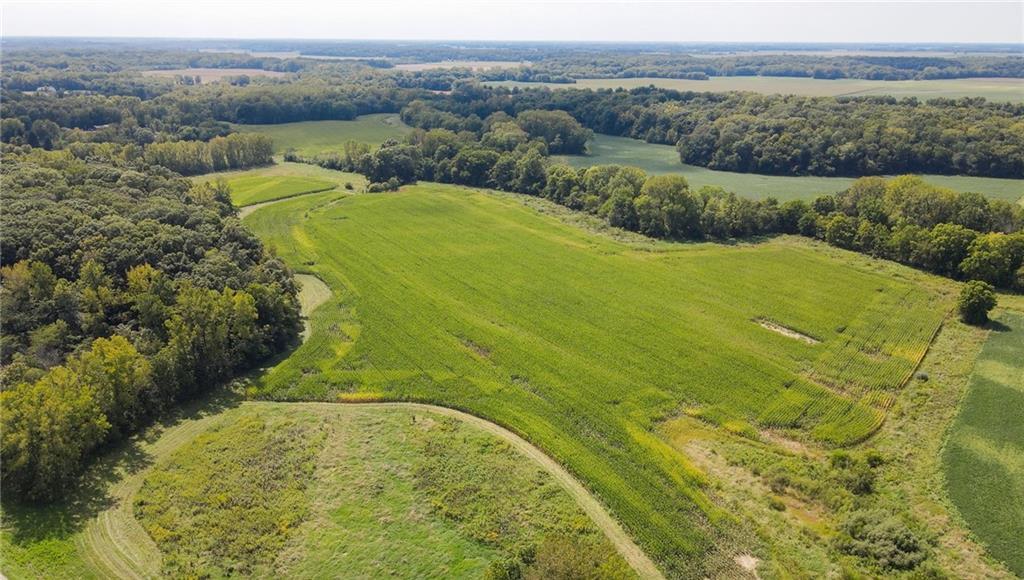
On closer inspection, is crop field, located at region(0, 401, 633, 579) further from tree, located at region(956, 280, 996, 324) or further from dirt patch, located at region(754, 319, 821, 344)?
tree, located at region(956, 280, 996, 324)

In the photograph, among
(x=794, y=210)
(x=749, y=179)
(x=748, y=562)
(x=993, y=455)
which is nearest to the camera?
(x=748, y=562)

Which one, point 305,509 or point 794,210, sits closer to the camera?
point 305,509

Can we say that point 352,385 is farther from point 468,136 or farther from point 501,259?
point 468,136

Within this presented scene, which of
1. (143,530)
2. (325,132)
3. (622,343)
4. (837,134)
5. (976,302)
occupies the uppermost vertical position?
(837,134)

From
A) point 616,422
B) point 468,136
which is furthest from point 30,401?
point 468,136

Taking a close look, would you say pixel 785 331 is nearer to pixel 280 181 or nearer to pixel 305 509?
pixel 305 509

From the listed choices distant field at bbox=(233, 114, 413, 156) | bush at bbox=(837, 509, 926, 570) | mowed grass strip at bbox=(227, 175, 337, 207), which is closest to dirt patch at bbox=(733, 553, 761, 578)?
bush at bbox=(837, 509, 926, 570)

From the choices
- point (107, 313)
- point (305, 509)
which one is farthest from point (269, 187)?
point (305, 509)
